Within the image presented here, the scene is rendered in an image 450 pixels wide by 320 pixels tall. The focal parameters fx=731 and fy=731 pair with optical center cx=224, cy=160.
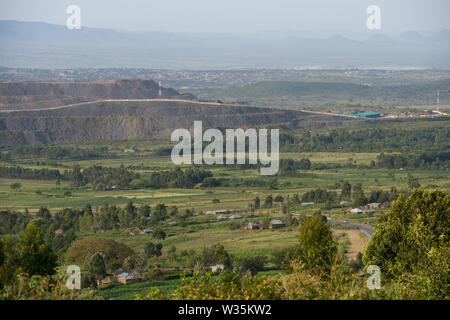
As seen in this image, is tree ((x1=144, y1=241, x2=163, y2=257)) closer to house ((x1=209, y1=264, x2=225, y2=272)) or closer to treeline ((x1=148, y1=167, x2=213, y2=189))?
house ((x1=209, y1=264, x2=225, y2=272))

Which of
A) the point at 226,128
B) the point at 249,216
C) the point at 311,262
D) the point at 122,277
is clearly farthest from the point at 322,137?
the point at 311,262

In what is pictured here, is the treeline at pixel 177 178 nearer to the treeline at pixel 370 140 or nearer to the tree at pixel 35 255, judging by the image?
the treeline at pixel 370 140

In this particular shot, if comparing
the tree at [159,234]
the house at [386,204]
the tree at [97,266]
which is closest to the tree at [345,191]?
the house at [386,204]

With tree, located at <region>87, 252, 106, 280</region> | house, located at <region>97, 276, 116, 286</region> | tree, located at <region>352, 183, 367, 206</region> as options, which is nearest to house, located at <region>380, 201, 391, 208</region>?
tree, located at <region>352, 183, 367, 206</region>

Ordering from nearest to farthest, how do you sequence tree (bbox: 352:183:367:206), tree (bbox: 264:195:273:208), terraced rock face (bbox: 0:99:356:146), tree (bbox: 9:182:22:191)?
tree (bbox: 352:183:367:206)
tree (bbox: 264:195:273:208)
tree (bbox: 9:182:22:191)
terraced rock face (bbox: 0:99:356:146)
